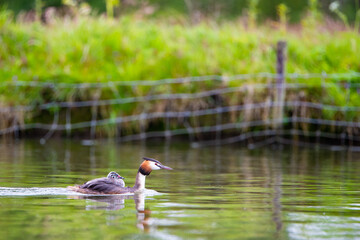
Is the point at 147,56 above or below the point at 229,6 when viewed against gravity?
below

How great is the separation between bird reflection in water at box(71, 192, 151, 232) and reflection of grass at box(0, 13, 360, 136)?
7.38m

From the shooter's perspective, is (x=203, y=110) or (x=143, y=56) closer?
(x=203, y=110)

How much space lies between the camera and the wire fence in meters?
13.6

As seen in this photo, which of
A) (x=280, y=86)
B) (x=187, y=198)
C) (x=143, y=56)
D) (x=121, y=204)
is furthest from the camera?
(x=143, y=56)

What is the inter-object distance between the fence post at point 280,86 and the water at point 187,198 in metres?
2.19

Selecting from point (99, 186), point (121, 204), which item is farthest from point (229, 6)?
point (121, 204)

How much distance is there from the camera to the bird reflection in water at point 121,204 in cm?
519

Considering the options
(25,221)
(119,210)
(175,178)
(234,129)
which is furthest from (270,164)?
(25,221)

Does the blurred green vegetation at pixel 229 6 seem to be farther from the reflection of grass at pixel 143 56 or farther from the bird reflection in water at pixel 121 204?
the bird reflection in water at pixel 121 204

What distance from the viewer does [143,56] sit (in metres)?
15.3

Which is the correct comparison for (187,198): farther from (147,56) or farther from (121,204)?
(147,56)

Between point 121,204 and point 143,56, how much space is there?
9313 millimetres

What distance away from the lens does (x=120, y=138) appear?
46.3ft

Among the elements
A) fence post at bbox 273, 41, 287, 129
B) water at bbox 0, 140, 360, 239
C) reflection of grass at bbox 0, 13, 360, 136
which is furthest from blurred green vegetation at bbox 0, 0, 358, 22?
water at bbox 0, 140, 360, 239
